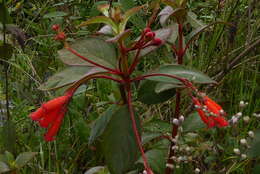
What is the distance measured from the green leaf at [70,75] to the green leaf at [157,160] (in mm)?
266

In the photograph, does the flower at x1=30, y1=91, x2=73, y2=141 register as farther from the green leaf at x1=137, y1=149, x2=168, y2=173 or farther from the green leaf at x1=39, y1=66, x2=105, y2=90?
the green leaf at x1=137, y1=149, x2=168, y2=173

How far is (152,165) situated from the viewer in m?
1.07

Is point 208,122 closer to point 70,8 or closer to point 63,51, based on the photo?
point 63,51

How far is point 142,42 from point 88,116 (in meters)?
0.71

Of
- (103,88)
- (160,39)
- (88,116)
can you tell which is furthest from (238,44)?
(160,39)

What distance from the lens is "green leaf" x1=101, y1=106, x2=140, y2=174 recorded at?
2.92 feet

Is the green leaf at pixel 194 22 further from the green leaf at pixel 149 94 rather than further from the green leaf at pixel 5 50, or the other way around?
the green leaf at pixel 5 50

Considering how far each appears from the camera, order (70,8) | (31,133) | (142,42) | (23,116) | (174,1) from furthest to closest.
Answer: (70,8)
(23,116)
(31,133)
(174,1)
(142,42)

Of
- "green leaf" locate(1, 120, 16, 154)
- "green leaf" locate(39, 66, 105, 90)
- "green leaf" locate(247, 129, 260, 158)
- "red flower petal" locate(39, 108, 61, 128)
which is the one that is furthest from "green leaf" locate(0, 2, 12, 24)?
"green leaf" locate(247, 129, 260, 158)

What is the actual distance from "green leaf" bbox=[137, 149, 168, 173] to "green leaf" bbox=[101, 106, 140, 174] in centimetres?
16

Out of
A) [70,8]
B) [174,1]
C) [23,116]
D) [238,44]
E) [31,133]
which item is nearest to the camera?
[174,1]

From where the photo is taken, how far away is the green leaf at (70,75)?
2.89 ft

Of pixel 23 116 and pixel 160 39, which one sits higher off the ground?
pixel 160 39

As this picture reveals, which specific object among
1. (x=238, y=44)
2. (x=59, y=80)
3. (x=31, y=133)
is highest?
(x=59, y=80)
